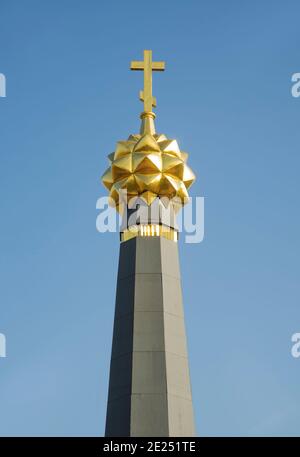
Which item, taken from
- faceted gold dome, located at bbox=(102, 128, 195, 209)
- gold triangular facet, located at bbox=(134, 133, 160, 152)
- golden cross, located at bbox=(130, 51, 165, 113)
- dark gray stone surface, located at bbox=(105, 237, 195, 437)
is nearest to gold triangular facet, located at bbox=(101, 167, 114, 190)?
faceted gold dome, located at bbox=(102, 128, 195, 209)

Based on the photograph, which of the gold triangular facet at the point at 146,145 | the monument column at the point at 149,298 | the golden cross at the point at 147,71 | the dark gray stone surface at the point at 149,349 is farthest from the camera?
the golden cross at the point at 147,71

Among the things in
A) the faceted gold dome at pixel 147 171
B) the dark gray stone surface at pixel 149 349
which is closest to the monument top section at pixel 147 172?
the faceted gold dome at pixel 147 171

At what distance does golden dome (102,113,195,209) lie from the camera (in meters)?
21.8

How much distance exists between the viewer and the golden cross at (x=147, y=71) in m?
23.6

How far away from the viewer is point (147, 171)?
2184cm

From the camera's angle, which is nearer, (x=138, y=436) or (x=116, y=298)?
(x=138, y=436)

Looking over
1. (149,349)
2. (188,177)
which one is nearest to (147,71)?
(188,177)

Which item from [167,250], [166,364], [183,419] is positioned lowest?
[183,419]

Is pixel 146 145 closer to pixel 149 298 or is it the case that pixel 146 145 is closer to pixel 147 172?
pixel 147 172

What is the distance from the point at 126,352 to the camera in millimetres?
19953

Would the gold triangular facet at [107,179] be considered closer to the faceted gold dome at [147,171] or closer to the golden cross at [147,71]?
the faceted gold dome at [147,171]

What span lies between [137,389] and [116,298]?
270 centimetres
